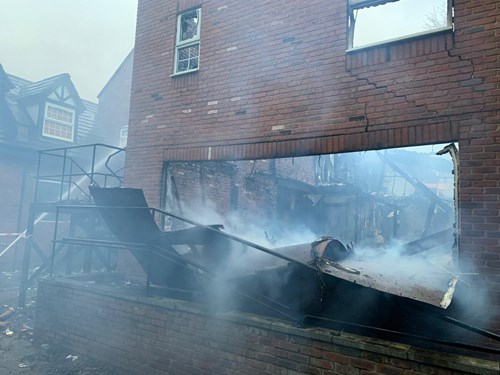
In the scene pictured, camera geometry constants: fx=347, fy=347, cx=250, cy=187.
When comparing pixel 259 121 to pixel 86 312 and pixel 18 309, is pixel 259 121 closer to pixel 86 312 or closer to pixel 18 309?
pixel 86 312

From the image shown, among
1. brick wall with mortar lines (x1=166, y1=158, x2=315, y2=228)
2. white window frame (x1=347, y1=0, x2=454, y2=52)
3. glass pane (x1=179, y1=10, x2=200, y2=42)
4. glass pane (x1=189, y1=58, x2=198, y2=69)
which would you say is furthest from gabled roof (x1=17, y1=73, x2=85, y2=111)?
white window frame (x1=347, y1=0, x2=454, y2=52)

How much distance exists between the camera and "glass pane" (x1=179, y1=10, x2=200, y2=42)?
6.74 meters

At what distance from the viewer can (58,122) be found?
54.0 feet

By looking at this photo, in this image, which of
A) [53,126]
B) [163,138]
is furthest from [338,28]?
[53,126]

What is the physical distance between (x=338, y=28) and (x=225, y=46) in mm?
2014

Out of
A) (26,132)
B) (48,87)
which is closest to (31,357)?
(26,132)

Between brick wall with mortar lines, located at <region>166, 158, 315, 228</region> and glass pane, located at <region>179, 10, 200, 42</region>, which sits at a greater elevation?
glass pane, located at <region>179, 10, 200, 42</region>

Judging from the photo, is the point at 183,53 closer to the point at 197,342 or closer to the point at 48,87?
the point at 197,342

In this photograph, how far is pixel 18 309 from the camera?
7797 millimetres

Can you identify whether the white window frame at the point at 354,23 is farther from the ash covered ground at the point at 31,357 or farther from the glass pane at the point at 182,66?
the ash covered ground at the point at 31,357

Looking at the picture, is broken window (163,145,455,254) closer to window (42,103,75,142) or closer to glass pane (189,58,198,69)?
glass pane (189,58,198,69)

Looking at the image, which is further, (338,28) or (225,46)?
(225,46)

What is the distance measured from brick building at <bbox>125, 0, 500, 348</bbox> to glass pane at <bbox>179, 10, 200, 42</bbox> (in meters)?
0.03

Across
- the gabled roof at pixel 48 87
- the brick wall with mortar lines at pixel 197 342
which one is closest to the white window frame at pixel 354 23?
the brick wall with mortar lines at pixel 197 342
